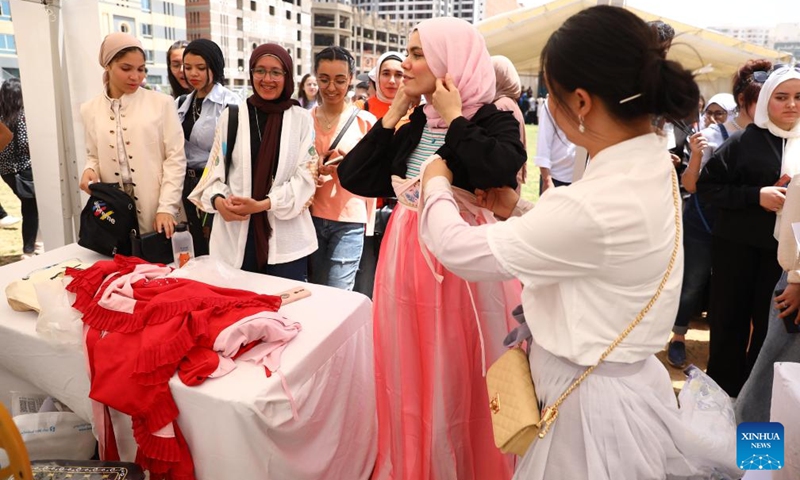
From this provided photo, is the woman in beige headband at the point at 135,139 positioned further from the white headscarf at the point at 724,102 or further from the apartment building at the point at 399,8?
the apartment building at the point at 399,8

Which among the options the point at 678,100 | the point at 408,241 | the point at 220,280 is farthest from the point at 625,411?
the point at 220,280

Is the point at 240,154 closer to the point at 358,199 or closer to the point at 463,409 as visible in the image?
the point at 358,199

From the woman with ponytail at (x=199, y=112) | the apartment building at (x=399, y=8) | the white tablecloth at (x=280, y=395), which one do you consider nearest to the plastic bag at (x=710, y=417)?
the white tablecloth at (x=280, y=395)

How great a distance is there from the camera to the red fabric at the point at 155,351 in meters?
1.45

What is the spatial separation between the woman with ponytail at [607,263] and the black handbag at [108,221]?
182 cm

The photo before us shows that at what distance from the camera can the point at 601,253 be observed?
0.94m

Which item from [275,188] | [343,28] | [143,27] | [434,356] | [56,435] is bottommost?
[56,435]

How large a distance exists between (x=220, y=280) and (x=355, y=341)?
1.81ft

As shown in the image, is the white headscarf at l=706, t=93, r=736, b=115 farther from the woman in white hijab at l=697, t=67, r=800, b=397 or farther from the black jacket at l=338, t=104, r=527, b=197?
the black jacket at l=338, t=104, r=527, b=197

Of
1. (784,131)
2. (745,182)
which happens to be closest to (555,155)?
(745,182)

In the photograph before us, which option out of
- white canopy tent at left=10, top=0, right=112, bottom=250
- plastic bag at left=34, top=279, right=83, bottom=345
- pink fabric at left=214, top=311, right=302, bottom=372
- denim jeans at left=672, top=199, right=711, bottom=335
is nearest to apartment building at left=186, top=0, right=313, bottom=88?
white canopy tent at left=10, top=0, right=112, bottom=250

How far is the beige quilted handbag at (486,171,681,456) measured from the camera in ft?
3.32

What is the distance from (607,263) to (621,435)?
0.34m

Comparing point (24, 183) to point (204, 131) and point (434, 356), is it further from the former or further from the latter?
point (434, 356)
